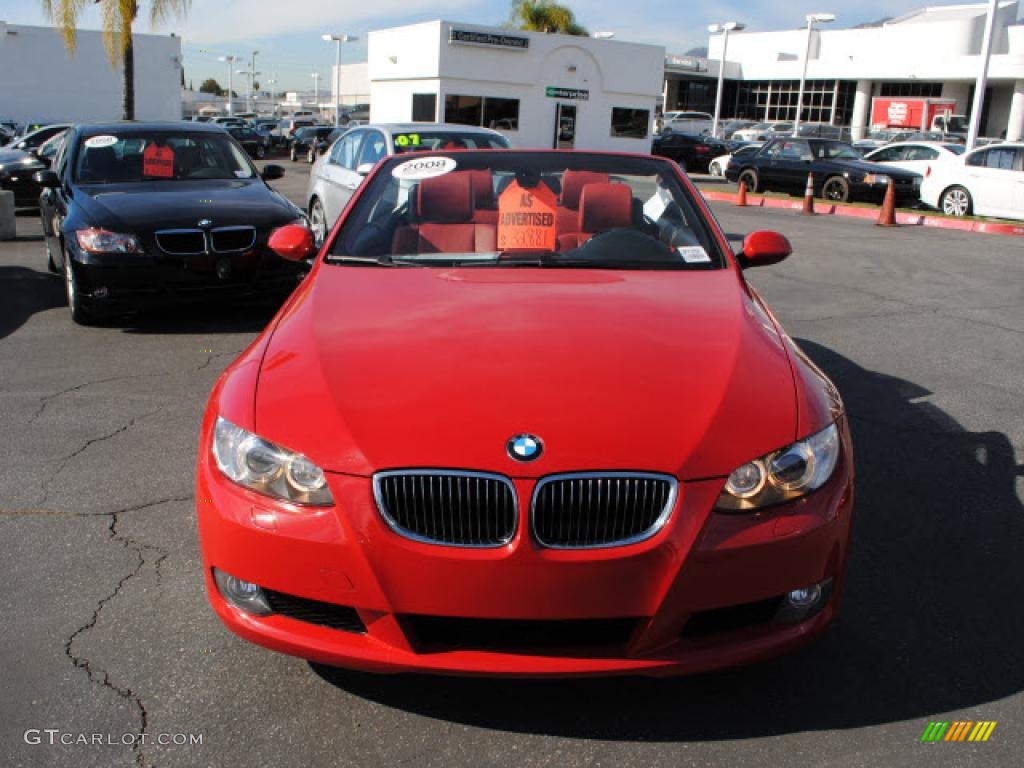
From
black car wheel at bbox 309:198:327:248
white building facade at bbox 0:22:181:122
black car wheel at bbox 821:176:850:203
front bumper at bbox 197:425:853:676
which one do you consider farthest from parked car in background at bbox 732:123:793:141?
front bumper at bbox 197:425:853:676

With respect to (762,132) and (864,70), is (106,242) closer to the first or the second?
(762,132)

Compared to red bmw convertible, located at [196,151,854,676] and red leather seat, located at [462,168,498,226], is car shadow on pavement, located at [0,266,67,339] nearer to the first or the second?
red leather seat, located at [462,168,498,226]

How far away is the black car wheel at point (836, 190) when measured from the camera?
20641mm

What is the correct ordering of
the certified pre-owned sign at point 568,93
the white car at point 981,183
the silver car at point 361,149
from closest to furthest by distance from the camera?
the silver car at point 361,149 < the white car at point 981,183 < the certified pre-owned sign at point 568,93

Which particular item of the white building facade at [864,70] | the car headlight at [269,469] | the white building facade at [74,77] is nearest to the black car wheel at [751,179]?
the car headlight at [269,469]

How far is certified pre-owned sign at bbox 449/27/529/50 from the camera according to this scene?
33.6m

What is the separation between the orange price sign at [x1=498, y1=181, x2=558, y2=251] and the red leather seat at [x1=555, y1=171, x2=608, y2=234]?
55 millimetres

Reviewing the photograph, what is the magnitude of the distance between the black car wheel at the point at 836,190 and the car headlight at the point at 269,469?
20.1 m

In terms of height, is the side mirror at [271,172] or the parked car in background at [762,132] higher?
the parked car in background at [762,132]

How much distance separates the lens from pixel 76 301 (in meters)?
7.30

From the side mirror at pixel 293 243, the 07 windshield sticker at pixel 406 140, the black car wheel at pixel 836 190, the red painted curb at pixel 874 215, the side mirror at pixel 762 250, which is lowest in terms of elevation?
the red painted curb at pixel 874 215

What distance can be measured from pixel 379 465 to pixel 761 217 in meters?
17.1

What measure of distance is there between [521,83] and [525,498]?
→ 3547 cm

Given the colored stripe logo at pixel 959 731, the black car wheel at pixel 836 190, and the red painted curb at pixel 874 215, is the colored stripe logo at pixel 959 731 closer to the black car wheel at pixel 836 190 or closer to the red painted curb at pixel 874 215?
the red painted curb at pixel 874 215
